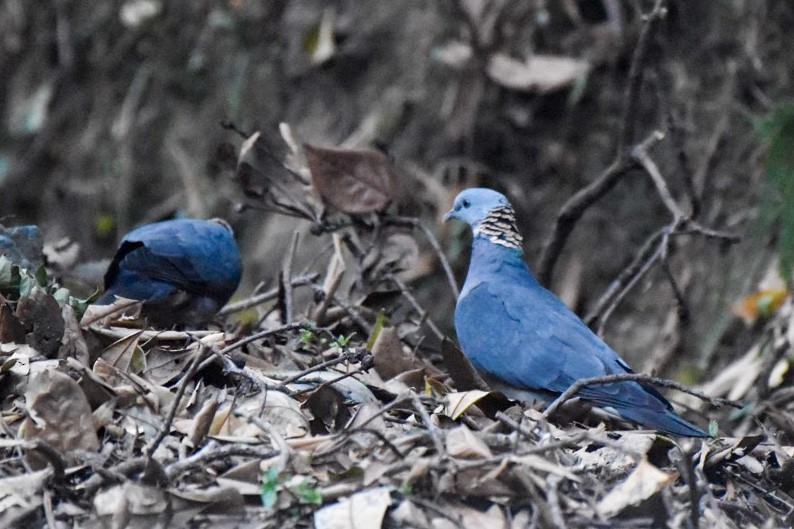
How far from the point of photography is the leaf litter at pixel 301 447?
8.63 feet

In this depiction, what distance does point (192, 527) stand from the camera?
262 cm

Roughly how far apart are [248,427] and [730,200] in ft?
12.5

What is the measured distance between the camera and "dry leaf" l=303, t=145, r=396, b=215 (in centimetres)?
459

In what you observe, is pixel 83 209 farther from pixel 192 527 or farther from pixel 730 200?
pixel 192 527

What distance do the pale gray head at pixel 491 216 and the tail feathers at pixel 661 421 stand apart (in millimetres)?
1019

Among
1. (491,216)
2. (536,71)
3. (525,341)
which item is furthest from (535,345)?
(536,71)

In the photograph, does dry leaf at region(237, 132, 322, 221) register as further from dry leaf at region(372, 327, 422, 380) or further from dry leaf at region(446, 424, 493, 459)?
dry leaf at region(446, 424, 493, 459)

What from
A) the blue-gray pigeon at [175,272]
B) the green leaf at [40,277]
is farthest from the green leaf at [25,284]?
the blue-gray pigeon at [175,272]

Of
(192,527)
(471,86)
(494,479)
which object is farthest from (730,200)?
(192,527)

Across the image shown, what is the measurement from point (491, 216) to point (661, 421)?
1.26m

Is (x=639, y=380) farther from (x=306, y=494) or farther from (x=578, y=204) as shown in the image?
(x=578, y=204)

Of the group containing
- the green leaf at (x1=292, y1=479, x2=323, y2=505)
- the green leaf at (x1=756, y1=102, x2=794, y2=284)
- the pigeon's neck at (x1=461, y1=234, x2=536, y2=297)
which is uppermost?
the green leaf at (x1=756, y1=102, x2=794, y2=284)

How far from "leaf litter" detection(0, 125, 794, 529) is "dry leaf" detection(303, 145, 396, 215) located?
2.60ft

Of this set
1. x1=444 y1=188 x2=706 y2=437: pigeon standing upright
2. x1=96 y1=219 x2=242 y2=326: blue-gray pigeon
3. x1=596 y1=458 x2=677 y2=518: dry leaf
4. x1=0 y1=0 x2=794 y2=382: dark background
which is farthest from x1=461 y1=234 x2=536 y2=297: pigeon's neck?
x1=596 y1=458 x2=677 y2=518: dry leaf
